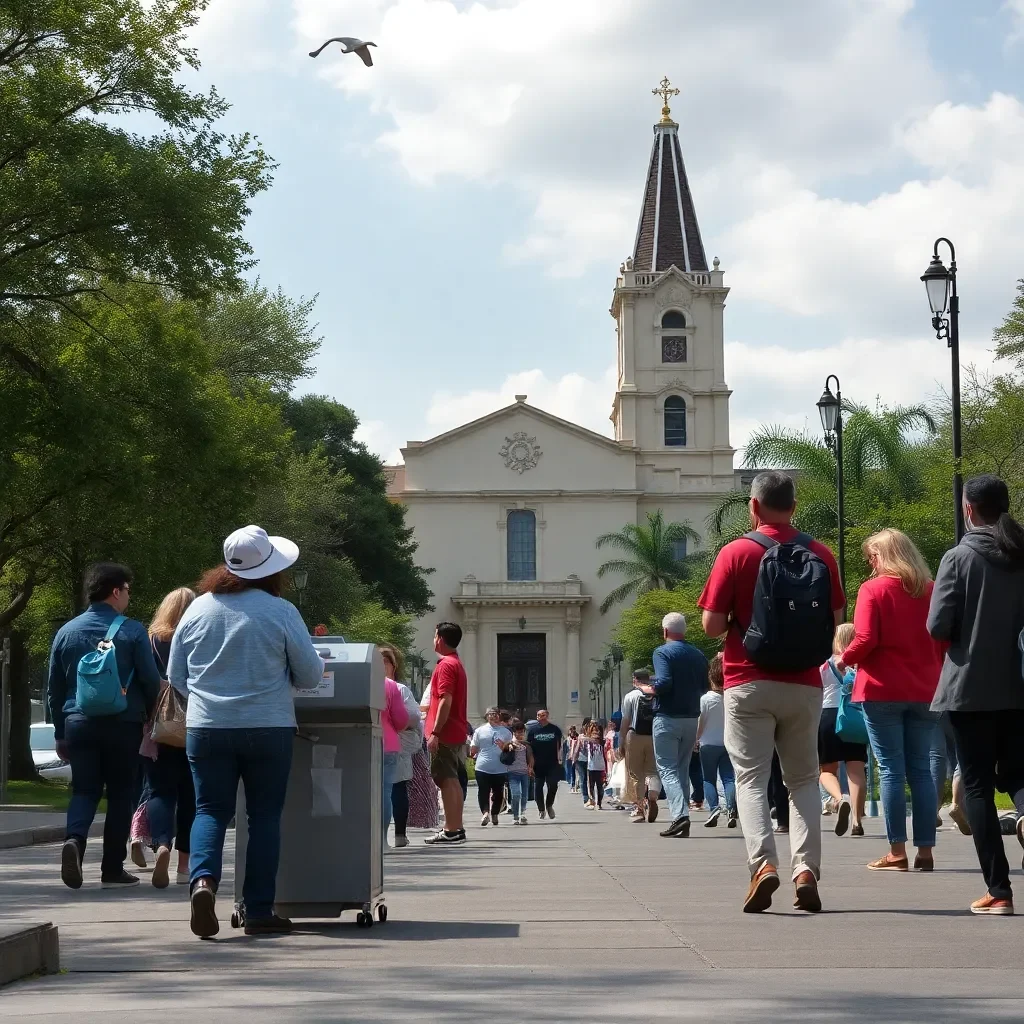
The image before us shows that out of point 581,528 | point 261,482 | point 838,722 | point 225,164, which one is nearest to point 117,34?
point 225,164

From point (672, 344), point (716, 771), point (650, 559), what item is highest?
point (672, 344)

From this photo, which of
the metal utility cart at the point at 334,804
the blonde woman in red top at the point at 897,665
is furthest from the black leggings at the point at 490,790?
the metal utility cart at the point at 334,804

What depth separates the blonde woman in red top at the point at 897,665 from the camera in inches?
391

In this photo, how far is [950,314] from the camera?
72.4 ft

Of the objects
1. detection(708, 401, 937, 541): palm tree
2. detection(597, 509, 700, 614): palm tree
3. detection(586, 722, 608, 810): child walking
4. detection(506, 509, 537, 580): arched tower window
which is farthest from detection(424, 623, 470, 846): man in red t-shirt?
detection(506, 509, 537, 580): arched tower window

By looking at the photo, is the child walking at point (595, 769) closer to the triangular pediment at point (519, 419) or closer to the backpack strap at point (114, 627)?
the backpack strap at point (114, 627)

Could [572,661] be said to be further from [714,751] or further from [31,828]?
[31,828]

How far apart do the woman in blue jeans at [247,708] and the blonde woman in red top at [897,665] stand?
12.5ft

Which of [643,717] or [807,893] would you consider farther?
[643,717]

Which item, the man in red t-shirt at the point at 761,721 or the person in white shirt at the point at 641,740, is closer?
the man in red t-shirt at the point at 761,721

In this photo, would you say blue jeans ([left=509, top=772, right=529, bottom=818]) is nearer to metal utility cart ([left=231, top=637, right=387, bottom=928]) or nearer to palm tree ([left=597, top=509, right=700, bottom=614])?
metal utility cart ([left=231, top=637, right=387, bottom=928])

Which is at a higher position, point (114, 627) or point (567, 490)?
point (567, 490)

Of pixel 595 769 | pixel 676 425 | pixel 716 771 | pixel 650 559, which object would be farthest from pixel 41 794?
pixel 676 425

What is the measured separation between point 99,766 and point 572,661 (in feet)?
229
